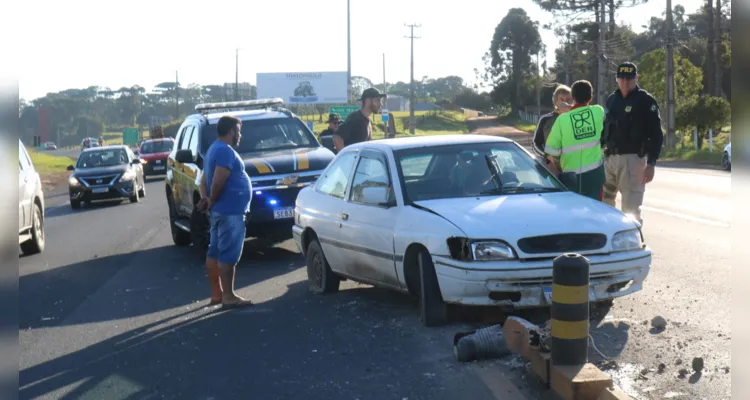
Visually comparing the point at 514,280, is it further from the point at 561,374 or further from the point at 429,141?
the point at 429,141

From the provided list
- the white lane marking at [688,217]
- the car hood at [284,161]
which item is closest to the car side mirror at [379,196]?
the car hood at [284,161]

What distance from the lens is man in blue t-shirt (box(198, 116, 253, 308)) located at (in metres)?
9.20

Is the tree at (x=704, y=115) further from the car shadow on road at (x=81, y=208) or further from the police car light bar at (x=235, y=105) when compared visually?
the police car light bar at (x=235, y=105)

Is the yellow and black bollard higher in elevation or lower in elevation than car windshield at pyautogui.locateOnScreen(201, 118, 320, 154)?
lower

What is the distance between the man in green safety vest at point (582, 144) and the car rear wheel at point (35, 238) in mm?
8729

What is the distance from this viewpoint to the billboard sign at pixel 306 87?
91062mm

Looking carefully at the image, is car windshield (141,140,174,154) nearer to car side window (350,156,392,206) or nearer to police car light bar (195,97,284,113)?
police car light bar (195,97,284,113)

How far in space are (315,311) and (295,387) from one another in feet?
8.56

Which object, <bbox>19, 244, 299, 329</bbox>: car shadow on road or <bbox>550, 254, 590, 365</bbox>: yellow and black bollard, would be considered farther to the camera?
<bbox>19, 244, 299, 329</bbox>: car shadow on road

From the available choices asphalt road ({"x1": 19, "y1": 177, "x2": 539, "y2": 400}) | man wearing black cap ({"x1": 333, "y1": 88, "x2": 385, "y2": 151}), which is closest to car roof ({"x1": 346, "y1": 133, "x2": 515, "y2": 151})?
asphalt road ({"x1": 19, "y1": 177, "x2": 539, "y2": 400})

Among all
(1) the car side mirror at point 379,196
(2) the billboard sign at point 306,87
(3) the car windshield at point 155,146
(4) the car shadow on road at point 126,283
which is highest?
(2) the billboard sign at point 306,87

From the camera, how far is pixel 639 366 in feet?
20.7

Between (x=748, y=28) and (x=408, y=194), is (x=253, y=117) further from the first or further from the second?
(x=748, y=28)

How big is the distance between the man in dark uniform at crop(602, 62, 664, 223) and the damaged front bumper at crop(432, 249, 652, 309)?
2232 millimetres
